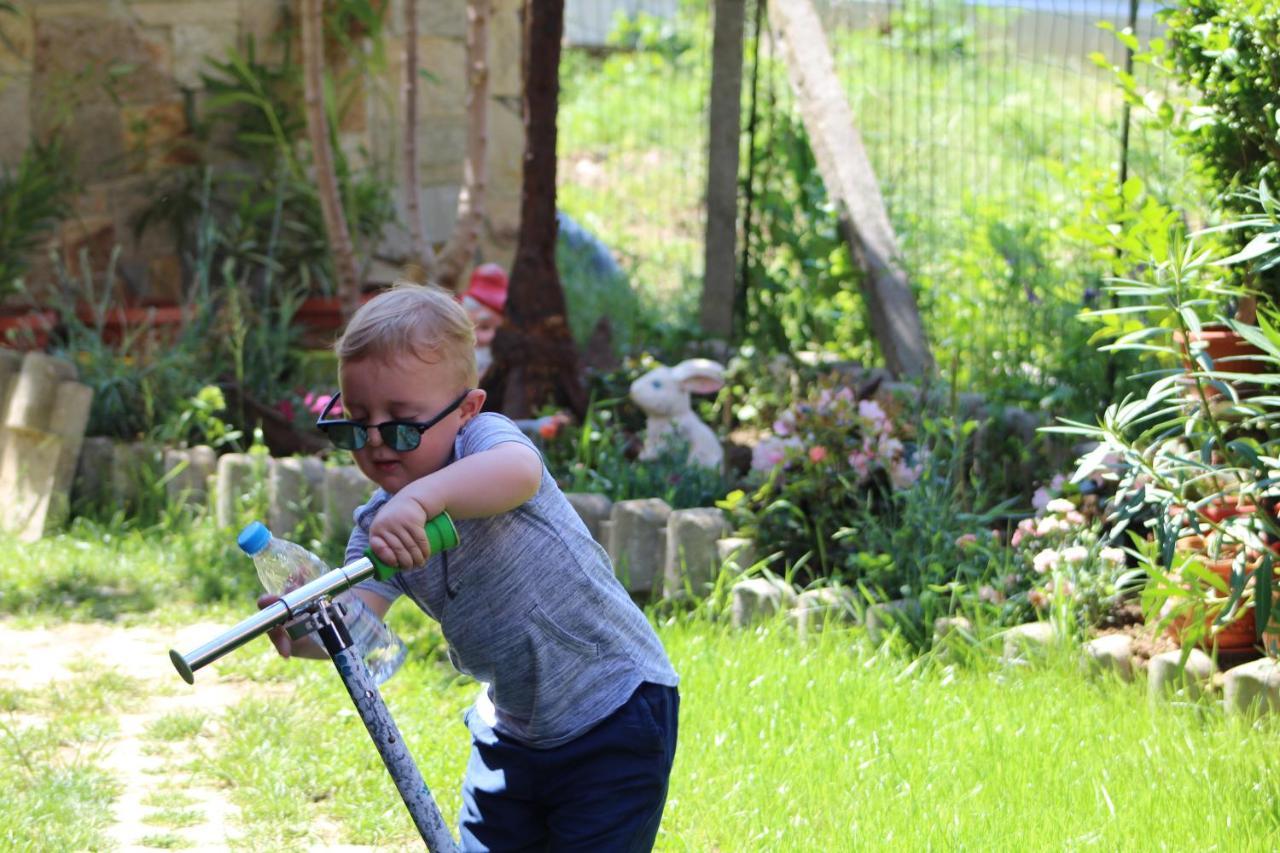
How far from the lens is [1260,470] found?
10.6ft

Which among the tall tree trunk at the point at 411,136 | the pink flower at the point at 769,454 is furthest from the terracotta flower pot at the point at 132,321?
the pink flower at the point at 769,454

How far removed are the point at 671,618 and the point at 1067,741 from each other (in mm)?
1337

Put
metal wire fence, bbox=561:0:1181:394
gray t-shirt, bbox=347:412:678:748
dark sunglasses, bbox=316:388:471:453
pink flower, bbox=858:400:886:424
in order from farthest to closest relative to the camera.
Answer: metal wire fence, bbox=561:0:1181:394 < pink flower, bbox=858:400:886:424 < gray t-shirt, bbox=347:412:678:748 < dark sunglasses, bbox=316:388:471:453

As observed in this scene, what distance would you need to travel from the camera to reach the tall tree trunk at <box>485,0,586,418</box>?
523 centimetres

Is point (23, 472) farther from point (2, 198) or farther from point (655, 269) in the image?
point (655, 269)

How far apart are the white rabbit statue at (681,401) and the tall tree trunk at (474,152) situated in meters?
1.09

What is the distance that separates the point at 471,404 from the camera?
2.17 meters

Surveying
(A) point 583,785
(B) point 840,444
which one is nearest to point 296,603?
(A) point 583,785

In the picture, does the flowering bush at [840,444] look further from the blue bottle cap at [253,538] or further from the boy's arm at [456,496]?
the blue bottle cap at [253,538]

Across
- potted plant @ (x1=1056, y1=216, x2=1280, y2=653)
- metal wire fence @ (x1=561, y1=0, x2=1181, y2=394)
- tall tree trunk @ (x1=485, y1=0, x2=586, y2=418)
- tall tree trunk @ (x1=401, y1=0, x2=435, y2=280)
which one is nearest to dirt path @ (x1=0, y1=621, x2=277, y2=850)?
tall tree trunk @ (x1=485, y1=0, x2=586, y2=418)

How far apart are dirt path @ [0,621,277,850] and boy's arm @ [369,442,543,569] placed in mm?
1338

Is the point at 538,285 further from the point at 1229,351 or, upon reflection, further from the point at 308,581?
the point at 308,581

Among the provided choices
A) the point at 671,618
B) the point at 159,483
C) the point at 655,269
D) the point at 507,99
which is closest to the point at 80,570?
the point at 159,483

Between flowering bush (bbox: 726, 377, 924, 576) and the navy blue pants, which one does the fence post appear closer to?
flowering bush (bbox: 726, 377, 924, 576)
